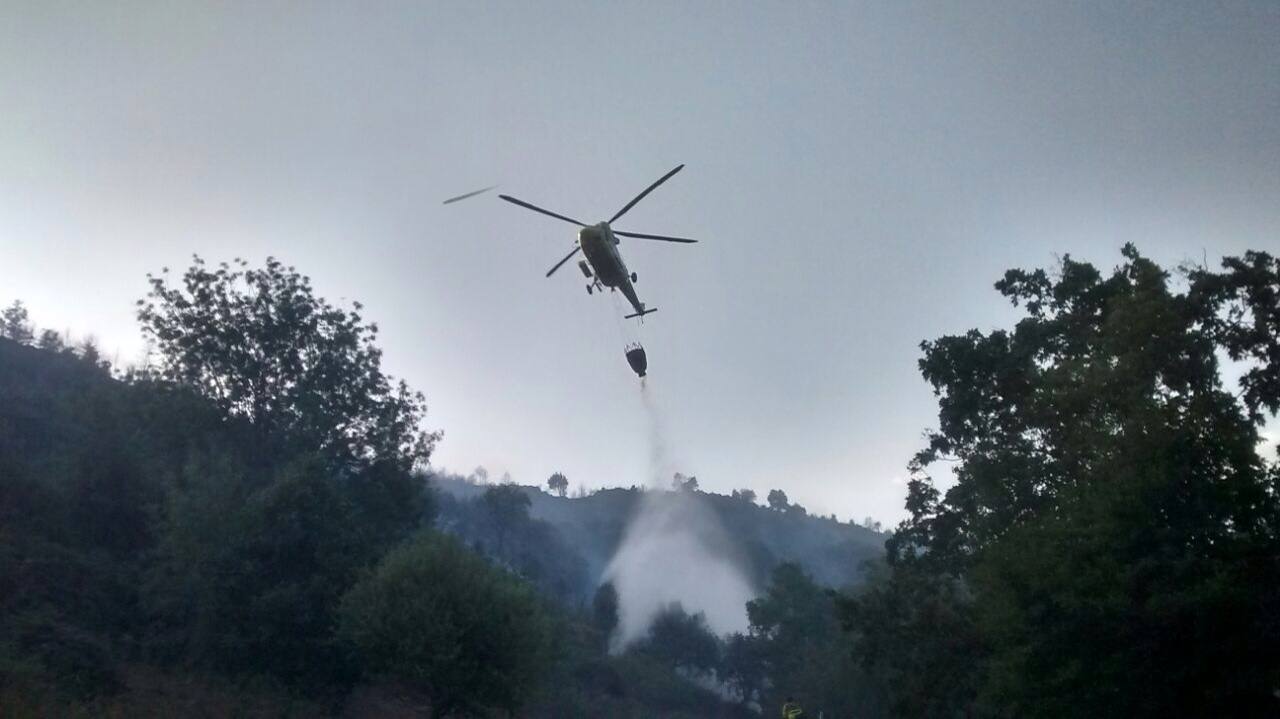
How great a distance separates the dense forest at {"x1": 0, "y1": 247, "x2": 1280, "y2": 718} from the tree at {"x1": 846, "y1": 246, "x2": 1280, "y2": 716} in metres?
0.07

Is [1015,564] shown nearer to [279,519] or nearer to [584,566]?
[279,519]

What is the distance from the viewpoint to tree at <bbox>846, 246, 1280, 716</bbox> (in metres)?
21.8

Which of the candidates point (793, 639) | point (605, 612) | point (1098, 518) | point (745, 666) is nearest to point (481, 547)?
point (1098, 518)

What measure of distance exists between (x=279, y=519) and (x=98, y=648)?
7.61 m

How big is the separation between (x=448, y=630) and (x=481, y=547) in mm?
11286

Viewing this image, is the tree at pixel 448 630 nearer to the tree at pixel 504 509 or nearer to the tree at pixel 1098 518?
the tree at pixel 1098 518

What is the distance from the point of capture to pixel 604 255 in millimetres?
26766

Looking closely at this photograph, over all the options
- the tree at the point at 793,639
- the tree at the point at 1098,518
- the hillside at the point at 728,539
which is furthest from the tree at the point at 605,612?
the tree at the point at 1098,518

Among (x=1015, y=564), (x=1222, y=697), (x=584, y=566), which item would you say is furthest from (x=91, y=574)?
(x=584, y=566)

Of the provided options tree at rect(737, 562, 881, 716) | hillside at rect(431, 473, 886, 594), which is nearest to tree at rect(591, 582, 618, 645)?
tree at rect(737, 562, 881, 716)

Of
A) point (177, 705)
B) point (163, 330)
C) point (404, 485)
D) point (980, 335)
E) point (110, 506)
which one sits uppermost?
point (980, 335)

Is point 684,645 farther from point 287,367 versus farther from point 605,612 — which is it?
point 287,367

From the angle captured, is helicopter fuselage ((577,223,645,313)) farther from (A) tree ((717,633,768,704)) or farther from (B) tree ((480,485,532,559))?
(B) tree ((480,485,532,559))

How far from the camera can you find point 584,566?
150 meters
